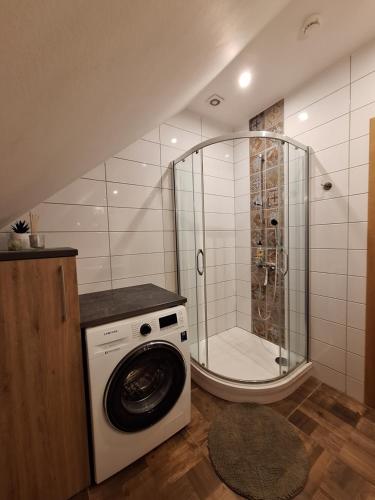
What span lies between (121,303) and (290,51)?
2.09m

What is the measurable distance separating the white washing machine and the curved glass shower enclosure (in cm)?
59

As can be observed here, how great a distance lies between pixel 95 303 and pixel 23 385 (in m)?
0.53

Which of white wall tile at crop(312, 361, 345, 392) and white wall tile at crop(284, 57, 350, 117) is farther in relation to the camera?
white wall tile at crop(312, 361, 345, 392)

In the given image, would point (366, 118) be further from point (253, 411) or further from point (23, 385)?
point (23, 385)

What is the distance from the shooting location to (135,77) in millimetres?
489

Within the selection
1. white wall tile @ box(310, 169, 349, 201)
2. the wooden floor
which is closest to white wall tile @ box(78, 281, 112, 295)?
the wooden floor

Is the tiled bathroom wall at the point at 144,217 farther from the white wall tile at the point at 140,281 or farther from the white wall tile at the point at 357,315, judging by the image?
Result: the white wall tile at the point at 357,315

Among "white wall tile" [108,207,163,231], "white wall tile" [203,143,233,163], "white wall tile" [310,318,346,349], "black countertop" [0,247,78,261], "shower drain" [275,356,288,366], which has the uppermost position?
"white wall tile" [203,143,233,163]

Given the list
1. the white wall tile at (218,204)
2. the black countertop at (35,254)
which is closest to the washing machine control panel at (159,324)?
the black countertop at (35,254)

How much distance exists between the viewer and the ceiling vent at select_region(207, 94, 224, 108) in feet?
6.25

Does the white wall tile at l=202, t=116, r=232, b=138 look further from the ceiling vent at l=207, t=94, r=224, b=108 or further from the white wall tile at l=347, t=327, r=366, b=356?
the white wall tile at l=347, t=327, r=366, b=356

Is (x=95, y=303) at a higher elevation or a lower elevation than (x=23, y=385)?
higher

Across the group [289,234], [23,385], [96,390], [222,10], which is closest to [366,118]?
[289,234]

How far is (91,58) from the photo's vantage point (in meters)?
0.35
